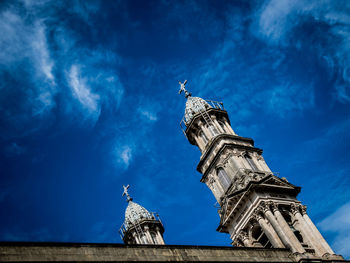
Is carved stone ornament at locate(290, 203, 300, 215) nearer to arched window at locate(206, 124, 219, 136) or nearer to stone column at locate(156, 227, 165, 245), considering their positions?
arched window at locate(206, 124, 219, 136)

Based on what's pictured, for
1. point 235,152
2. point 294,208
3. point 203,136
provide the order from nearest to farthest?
point 294,208
point 235,152
point 203,136

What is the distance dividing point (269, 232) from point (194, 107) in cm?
1736

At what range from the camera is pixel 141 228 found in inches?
2168

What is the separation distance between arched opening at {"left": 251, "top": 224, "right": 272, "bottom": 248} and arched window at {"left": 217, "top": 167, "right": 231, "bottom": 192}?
4909 mm

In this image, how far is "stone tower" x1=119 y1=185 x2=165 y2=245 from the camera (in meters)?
54.3

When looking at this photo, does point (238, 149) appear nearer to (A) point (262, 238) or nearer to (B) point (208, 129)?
(B) point (208, 129)

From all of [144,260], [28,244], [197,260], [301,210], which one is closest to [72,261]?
[28,244]

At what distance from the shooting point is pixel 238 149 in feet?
131

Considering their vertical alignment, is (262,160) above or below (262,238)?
above

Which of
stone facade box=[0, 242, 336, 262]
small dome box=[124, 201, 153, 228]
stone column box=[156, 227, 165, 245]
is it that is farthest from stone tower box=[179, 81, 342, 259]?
small dome box=[124, 201, 153, 228]

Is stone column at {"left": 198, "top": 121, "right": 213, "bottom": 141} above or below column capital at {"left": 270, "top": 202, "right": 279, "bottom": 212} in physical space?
above

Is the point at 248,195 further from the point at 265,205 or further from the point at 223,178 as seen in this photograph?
the point at 223,178

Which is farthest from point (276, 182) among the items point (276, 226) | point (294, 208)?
point (276, 226)

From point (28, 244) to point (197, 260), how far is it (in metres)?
10.1
